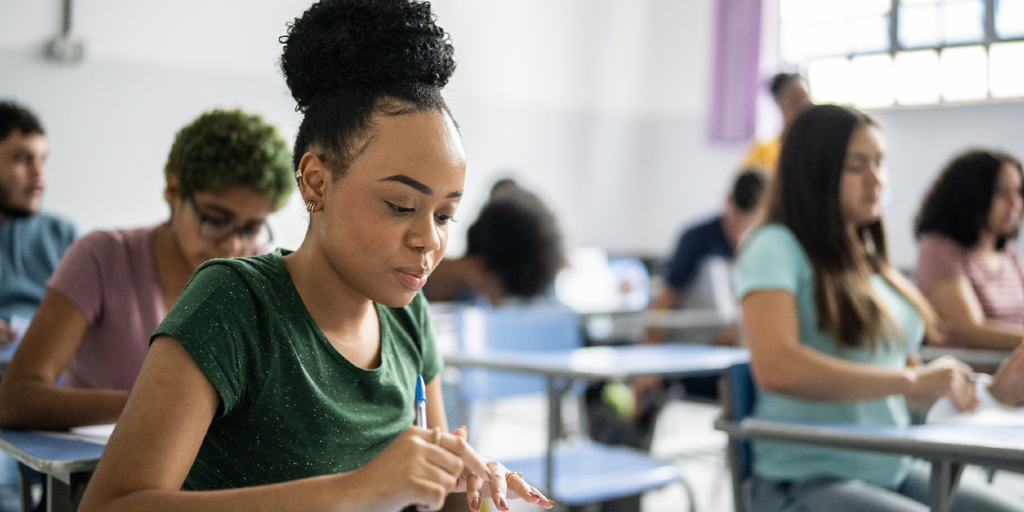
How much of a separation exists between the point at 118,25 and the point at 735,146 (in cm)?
418

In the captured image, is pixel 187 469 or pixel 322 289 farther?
pixel 322 289

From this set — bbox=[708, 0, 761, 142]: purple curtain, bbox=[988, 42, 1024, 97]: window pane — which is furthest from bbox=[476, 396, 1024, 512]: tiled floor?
bbox=[988, 42, 1024, 97]: window pane

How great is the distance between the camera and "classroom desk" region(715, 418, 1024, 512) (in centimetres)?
129

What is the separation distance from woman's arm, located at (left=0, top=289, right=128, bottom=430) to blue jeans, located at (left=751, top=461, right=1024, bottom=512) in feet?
3.80

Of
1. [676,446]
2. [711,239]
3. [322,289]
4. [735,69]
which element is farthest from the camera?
[735,69]

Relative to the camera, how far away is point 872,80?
543 cm

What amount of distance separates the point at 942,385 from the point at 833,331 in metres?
0.21

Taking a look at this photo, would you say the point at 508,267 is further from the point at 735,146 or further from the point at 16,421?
the point at 735,146

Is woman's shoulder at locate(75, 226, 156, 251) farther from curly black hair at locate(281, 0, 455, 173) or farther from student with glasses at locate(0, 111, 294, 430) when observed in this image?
curly black hair at locate(281, 0, 455, 173)

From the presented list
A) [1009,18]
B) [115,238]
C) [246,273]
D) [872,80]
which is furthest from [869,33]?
[246,273]

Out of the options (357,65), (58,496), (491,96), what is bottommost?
(58,496)

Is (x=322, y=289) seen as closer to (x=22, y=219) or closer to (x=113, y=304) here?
(x=113, y=304)

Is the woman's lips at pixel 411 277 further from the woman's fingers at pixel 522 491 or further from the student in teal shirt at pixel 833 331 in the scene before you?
the student in teal shirt at pixel 833 331

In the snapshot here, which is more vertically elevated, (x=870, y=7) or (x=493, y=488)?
(x=870, y=7)
